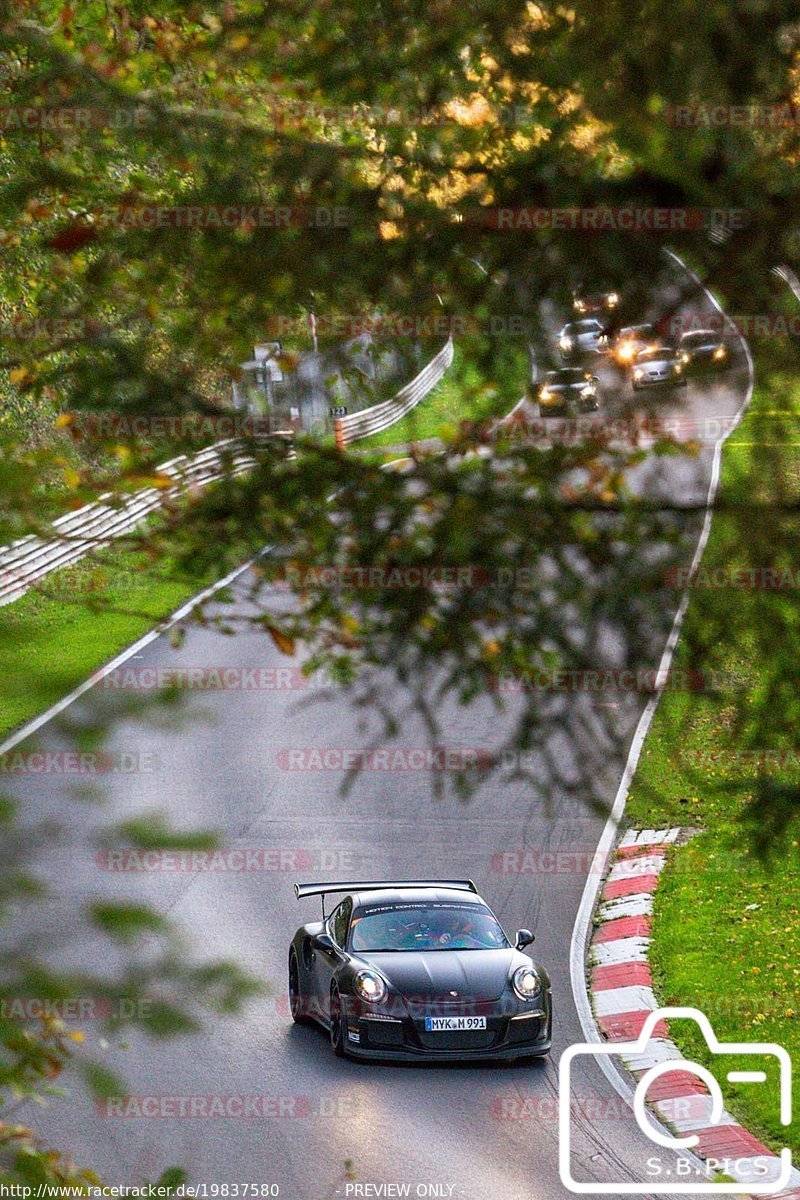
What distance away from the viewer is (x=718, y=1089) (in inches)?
446

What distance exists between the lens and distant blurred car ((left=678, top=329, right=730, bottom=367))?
4.97m

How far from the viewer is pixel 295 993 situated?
496 inches

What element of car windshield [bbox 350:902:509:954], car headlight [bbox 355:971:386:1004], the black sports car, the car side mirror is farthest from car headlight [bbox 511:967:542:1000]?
the car side mirror

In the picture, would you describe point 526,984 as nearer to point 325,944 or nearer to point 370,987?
point 370,987

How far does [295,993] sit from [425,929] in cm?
136

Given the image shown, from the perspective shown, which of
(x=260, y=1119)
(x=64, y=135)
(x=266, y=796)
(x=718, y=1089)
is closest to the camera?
(x=64, y=135)

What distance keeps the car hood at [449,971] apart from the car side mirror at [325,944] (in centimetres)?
36

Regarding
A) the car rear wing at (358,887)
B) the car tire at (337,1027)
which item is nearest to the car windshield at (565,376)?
the car tire at (337,1027)

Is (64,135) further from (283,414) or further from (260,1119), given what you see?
(260,1119)

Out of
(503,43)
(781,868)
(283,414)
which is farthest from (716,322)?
(781,868)

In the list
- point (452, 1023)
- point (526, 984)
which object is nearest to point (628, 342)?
point (526, 984)

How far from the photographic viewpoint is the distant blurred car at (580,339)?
5.10m

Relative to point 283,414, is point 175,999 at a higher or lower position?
lower

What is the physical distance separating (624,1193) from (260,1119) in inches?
106
